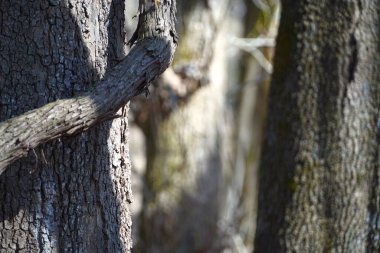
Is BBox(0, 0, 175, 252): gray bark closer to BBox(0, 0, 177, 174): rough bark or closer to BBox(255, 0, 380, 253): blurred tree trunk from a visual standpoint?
BBox(0, 0, 177, 174): rough bark

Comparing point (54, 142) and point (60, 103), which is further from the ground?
point (60, 103)

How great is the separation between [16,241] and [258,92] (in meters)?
12.1

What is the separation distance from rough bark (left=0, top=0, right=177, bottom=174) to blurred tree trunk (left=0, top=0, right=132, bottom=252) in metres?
0.13

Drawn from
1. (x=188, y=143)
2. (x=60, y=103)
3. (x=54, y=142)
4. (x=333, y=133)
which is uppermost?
(x=188, y=143)

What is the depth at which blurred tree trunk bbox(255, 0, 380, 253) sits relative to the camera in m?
4.77

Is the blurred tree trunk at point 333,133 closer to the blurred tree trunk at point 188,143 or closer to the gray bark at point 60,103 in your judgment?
the gray bark at point 60,103

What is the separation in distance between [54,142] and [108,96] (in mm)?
275

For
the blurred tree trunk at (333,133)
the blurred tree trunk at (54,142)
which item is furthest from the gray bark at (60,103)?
the blurred tree trunk at (333,133)

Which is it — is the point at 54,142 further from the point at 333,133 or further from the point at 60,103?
the point at 333,133

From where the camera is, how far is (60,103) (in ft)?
9.82

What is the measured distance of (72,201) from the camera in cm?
317

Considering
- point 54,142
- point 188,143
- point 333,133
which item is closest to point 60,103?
point 54,142

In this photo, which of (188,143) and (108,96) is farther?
(188,143)

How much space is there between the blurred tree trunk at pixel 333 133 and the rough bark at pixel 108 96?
5.61 ft
